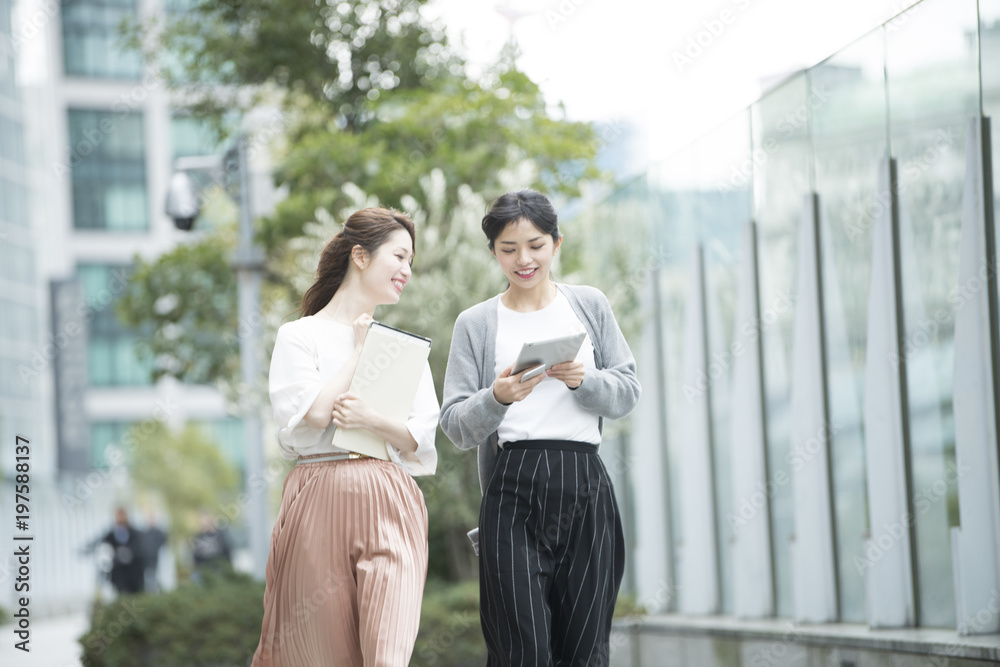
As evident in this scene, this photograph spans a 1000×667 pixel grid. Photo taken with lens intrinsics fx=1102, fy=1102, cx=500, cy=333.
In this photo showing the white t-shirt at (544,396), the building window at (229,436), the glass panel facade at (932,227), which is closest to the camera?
the white t-shirt at (544,396)

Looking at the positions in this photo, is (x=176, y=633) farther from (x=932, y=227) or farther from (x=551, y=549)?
(x=932, y=227)

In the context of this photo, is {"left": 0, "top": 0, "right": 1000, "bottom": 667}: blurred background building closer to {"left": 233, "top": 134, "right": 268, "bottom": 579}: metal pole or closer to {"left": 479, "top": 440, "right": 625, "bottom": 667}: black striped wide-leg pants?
{"left": 479, "top": 440, "right": 625, "bottom": 667}: black striped wide-leg pants

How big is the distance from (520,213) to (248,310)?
723cm

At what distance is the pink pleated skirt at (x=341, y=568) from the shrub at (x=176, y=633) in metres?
6.07

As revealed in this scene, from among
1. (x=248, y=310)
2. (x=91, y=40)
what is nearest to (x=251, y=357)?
(x=248, y=310)

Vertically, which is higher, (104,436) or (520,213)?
(520,213)

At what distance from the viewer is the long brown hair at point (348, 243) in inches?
151

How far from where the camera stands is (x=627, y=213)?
9930 millimetres

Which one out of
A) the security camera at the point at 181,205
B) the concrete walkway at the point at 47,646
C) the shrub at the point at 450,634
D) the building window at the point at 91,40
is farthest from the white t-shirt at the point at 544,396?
the building window at the point at 91,40

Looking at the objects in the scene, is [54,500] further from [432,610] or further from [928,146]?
[928,146]

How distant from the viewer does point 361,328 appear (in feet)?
12.3

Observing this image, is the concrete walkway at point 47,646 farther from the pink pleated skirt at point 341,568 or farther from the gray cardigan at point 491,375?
the gray cardigan at point 491,375

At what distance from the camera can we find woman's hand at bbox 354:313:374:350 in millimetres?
3744

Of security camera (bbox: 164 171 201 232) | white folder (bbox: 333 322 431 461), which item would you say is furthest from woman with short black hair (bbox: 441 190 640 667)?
security camera (bbox: 164 171 201 232)
